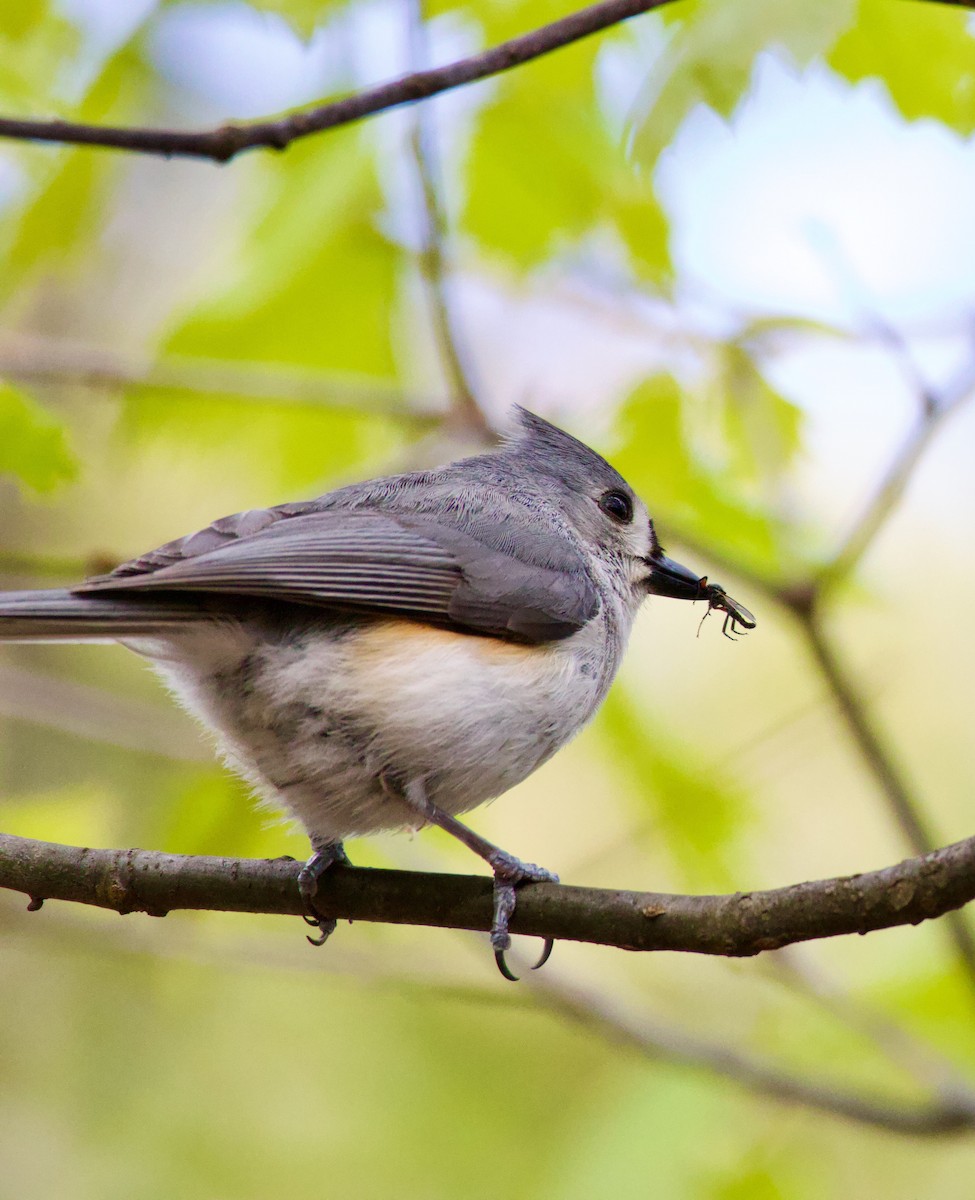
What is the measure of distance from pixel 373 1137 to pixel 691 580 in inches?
95.4

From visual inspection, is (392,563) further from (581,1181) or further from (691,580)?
(581,1181)

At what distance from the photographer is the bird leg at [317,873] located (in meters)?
2.12

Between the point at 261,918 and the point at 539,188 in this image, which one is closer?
the point at 539,188

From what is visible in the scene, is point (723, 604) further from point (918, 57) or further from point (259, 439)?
point (259, 439)

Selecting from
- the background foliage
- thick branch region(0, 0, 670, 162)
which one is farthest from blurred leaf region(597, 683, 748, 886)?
thick branch region(0, 0, 670, 162)

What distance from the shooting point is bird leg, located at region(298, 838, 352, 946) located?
2119 millimetres

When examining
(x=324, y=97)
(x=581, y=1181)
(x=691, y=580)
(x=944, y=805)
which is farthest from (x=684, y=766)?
(x=944, y=805)

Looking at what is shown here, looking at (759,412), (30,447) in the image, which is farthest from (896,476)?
(30,447)

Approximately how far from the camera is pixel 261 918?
4371 millimetres

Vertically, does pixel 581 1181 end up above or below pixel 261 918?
below

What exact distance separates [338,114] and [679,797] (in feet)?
6.02

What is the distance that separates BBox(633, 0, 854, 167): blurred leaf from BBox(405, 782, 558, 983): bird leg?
3.75ft

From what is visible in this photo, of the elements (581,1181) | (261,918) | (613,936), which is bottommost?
(581,1181)

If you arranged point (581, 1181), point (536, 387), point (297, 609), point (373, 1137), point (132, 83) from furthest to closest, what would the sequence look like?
point (373, 1137) → point (536, 387) → point (581, 1181) → point (132, 83) → point (297, 609)
